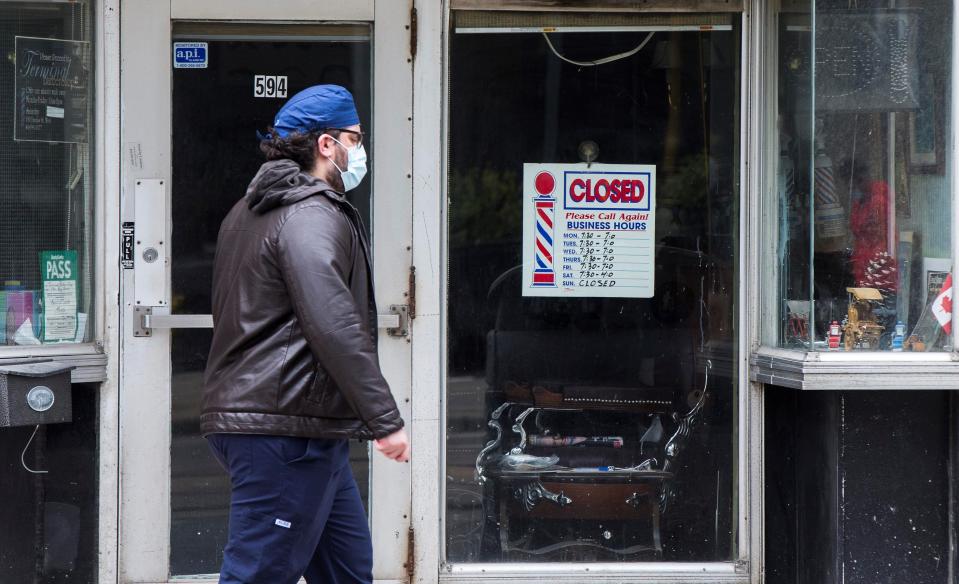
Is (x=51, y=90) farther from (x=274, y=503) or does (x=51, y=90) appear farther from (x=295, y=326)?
(x=274, y=503)

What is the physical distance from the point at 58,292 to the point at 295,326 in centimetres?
175

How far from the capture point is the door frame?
4574mm

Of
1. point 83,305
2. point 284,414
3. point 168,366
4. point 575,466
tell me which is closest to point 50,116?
point 83,305

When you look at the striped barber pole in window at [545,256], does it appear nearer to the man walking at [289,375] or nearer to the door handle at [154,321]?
the door handle at [154,321]

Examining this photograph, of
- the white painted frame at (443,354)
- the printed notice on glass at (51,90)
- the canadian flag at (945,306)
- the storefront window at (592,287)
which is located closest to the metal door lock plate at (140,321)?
the printed notice on glass at (51,90)

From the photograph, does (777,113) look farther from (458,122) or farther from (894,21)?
(458,122)

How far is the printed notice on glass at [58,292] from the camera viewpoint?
4574 millimetres

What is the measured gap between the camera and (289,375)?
3230mm

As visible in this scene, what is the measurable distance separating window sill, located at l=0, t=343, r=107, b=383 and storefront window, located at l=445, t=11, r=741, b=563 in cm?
137

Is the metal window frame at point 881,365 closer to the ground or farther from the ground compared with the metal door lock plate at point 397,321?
closer to the ground

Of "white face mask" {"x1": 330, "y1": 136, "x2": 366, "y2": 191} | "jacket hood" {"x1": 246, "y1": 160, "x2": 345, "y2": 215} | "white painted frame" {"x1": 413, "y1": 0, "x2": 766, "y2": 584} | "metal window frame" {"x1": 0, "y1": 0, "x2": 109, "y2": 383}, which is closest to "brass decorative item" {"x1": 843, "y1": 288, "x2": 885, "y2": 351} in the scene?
"white painted frame" {"x1": 413, "y1": 0, "x2": 766, "y2": 584}

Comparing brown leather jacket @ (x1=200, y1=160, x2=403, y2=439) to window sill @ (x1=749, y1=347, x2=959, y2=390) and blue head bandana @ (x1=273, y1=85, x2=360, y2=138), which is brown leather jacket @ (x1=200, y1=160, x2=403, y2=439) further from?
window sill @ (x1=749, y1=347, x2=959, y2=390)

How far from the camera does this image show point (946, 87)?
4.32m

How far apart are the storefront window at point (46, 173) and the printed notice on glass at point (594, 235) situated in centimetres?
175
